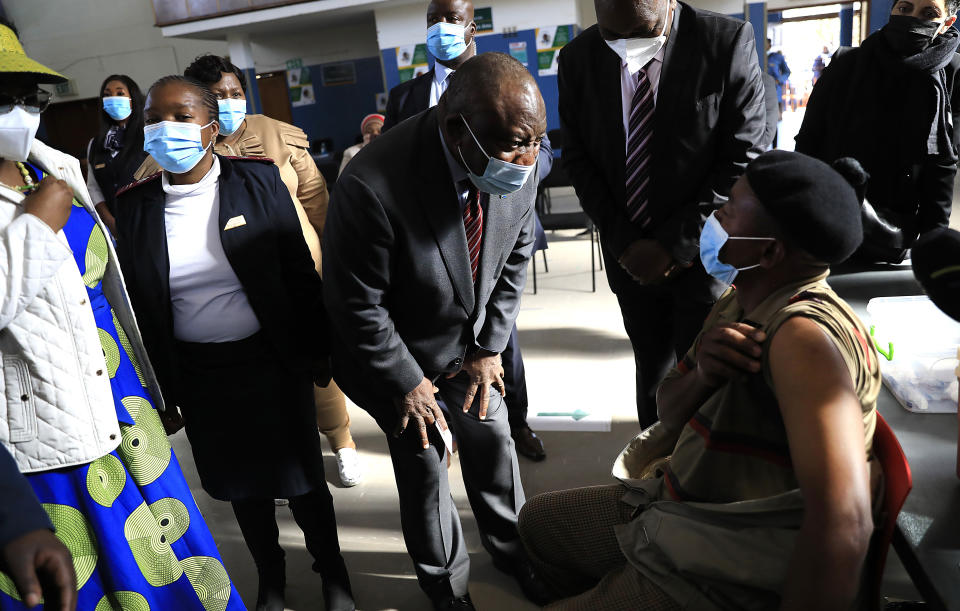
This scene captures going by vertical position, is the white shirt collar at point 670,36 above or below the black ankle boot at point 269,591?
above

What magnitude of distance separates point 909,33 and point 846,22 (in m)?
10.4

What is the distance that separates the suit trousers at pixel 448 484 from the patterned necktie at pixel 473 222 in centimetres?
41

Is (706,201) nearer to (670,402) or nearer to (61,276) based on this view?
(670,402)

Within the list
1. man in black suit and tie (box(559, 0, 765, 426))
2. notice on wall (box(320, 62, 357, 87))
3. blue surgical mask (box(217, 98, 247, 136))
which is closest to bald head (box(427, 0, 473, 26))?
man in black suit and tie (box(559, 0, 765, 426))

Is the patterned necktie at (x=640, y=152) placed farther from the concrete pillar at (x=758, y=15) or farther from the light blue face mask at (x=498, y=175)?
the concrete pillar at (x=758, y=15)

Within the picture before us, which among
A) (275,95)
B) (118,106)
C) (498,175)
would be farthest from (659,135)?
(275,95)

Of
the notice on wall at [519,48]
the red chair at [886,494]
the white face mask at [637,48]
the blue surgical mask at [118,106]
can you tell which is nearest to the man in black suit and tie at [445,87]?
the white face mask at [637,48]

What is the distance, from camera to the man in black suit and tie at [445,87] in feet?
9.12

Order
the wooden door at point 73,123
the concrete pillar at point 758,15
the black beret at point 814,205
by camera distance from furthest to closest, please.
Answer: the wooden door at point 73,123 < the concrete pillar at point 758,15 < the black beret at point 814,205

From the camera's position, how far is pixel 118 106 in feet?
12.9

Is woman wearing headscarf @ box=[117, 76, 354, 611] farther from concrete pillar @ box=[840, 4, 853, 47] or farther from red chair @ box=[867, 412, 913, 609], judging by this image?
concrete pillar @ box=[840, 4, 853, 47]

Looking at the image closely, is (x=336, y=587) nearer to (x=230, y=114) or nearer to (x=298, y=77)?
(x=230, y=114)

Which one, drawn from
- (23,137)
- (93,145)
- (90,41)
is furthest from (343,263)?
(90,41)

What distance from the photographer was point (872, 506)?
43.3 inches
